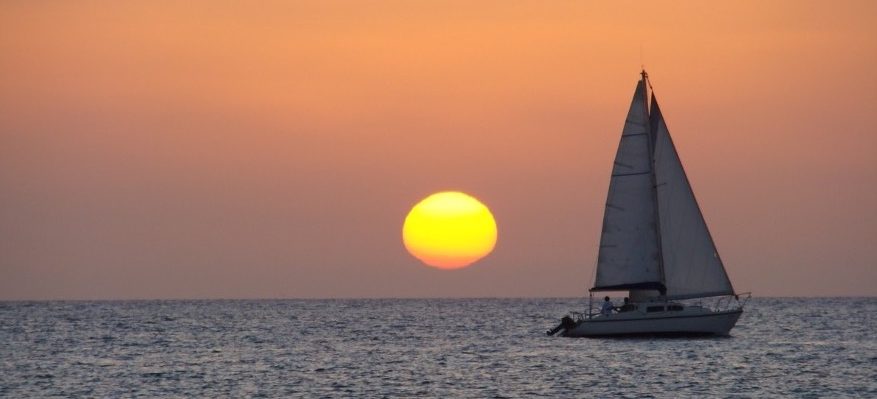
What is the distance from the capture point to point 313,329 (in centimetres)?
11388

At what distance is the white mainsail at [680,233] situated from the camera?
254 ft

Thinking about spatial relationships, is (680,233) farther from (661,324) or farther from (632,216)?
(661,324)

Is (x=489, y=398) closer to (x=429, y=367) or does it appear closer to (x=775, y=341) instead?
(x=429, y=367)

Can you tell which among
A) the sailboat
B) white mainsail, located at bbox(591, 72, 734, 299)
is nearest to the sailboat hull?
the sailboat

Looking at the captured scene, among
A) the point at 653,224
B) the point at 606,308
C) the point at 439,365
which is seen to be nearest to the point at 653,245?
the point at 653,224

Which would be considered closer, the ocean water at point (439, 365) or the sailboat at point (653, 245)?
the ocean water at point (439, 365)

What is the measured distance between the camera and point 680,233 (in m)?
78.2

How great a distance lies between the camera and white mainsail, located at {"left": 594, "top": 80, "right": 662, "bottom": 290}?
77.4m

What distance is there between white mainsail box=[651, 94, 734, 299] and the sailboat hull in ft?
4.90

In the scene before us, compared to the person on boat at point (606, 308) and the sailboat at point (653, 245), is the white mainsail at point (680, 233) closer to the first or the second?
the sailboat at point (653, 245)

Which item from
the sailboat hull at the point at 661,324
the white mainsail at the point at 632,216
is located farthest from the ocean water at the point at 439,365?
the white mainsail at the point at 632,216

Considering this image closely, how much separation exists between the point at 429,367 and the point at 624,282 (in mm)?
16471

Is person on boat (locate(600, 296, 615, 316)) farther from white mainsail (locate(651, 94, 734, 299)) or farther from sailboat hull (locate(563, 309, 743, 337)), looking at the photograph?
white mainsail (locate(651, 94, 734, 299))

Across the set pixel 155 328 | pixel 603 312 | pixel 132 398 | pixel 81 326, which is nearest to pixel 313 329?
pixel 155 328
